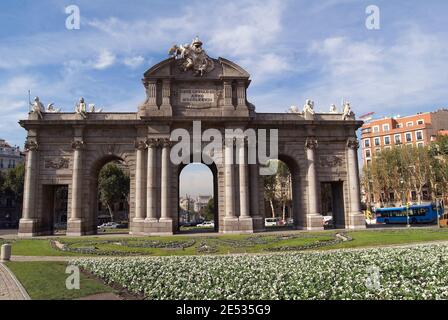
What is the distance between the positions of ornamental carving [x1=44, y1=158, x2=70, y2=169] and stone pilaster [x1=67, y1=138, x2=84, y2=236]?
55.1 inches

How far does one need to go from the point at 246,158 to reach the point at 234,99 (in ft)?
23.4

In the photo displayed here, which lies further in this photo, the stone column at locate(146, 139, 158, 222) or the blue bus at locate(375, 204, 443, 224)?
the blue bus at locate(375, 204, 443, 224)

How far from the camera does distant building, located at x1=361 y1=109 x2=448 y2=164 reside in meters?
98.6

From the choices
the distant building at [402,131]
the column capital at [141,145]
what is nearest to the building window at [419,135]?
the distant building at [402,131]

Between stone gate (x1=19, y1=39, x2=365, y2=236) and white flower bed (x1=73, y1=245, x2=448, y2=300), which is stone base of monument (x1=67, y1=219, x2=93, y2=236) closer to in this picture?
stone gate (x1=19, y1=39, x2=365, y2=236)

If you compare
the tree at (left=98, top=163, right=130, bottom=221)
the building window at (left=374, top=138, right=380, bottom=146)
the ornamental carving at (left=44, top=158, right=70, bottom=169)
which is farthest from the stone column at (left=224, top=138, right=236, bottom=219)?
the building window at (left=374, top=138, right=380, bottom=146)

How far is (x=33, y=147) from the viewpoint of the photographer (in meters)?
42.8

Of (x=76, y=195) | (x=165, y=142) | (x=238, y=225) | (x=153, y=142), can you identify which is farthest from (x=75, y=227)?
(x=238, y=225)

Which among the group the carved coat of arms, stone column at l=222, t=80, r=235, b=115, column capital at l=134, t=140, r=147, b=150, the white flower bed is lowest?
the white flower bed

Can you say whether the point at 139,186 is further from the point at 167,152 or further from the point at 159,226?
the point at 159,226

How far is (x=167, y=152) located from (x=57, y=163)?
13225 millimetres

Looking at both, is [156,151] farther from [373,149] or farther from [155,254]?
[373,149]

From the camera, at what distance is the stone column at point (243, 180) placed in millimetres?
41500
